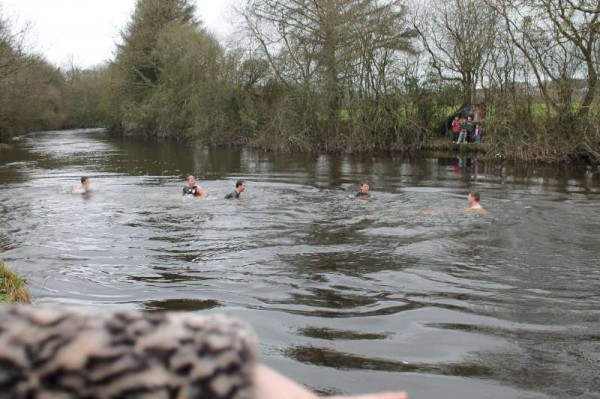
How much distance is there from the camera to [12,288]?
741cm

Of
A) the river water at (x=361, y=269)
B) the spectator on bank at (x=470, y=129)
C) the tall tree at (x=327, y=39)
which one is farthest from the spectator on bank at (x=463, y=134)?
the river water at (x=361, y=269)

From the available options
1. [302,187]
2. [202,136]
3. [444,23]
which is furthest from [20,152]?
[444,23]

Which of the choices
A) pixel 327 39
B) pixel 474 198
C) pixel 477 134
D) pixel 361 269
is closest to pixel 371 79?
pixel 327 39

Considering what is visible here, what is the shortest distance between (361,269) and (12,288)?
18.5 feet

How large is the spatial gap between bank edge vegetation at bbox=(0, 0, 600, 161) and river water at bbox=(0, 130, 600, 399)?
7.30 metres

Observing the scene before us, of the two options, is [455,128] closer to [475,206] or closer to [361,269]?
[475,206]

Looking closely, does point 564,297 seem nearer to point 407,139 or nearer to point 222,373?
point 222,373

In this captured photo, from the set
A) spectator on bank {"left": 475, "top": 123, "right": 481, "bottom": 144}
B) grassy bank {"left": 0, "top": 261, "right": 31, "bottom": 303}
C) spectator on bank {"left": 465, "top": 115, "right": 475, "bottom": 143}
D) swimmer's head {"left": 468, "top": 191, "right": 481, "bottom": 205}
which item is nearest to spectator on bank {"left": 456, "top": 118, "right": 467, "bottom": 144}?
spectator on bank {"left": 465, "top": 115, "right": 475, "bottom": 143}

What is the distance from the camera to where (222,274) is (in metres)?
9.97

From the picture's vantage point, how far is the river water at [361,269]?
610cm

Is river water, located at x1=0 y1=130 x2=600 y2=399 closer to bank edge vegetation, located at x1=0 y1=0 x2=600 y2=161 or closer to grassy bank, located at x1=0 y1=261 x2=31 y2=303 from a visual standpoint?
grassy bank, located at x1=0 y1=261 x2=31 y2=303

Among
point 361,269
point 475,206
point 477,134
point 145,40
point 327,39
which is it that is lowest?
point 361,269

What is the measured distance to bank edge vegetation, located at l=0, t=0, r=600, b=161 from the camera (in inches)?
1081

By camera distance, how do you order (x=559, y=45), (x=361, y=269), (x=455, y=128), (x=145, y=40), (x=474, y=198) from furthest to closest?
(x=145, y=40), (x=455, y=128), (x=559, y=45), (x=474, y=198), (x=361, y=269)
